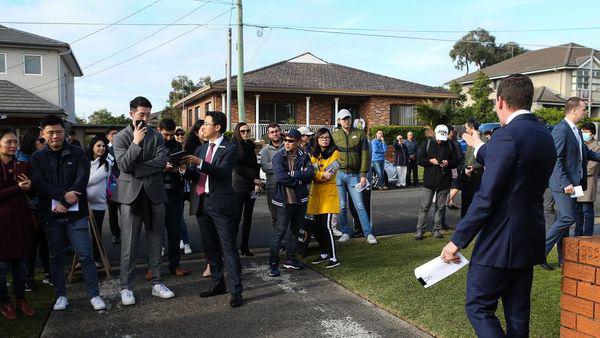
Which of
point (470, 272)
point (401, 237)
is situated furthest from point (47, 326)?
point (401, 237)

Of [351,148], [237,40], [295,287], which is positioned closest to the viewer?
[295,287]

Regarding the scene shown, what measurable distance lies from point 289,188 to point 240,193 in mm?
1170

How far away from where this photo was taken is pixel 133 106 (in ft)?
17.6

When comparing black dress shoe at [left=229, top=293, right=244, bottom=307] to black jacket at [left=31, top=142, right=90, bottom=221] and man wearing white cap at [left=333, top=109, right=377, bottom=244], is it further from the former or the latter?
man wearing white cap at [left=333, top=109, right=377, bottom=244]

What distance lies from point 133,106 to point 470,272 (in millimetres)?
3873

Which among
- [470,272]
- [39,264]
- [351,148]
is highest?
[351,148]

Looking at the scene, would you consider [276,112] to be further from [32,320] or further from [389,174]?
[32,320]

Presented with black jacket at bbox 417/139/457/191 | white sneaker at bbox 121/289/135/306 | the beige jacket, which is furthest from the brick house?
white sneaker at bbox 121/289/135/306

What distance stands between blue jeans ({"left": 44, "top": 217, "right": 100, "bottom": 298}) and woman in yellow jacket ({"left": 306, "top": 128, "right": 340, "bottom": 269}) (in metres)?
2.98

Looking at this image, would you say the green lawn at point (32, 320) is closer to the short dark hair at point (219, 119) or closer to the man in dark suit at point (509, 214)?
the short dark hair at point (219, 119)

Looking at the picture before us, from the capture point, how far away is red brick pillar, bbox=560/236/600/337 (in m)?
3.19

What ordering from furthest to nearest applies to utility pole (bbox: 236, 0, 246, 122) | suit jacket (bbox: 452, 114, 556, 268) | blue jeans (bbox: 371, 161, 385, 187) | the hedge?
1. the hedge
2. utility pole (bbox: 236, 0, 246, 122)
3. blue jeans (bbox: 371, 161, 385, 187)
4. suit jacket (bbox: 452, 114, 556, 268)

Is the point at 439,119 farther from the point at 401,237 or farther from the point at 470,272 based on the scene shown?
the point at 470,272

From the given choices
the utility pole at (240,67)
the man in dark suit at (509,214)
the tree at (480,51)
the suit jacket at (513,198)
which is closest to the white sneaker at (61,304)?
the man in dark suit at (509,214)
